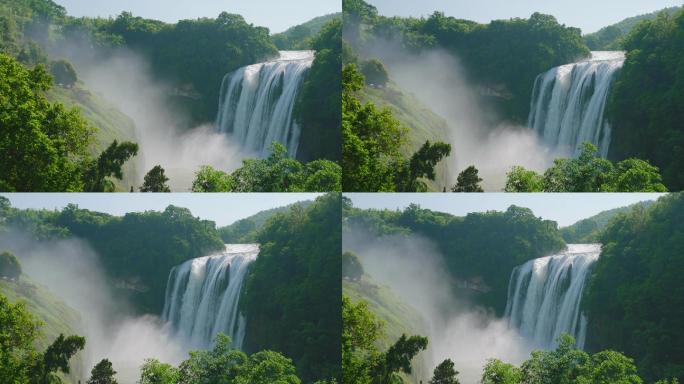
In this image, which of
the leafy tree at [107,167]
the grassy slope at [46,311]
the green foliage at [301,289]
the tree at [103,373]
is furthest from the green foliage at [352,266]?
the grassy slope at [46,311]

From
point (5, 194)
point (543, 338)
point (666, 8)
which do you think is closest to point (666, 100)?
point (666, 8)

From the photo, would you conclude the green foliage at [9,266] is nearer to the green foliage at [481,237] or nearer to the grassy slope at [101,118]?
the grassy slope at [101,118]

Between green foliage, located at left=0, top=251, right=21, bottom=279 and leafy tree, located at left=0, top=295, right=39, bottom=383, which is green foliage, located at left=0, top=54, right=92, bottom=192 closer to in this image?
green foliage, located at left=0, top=251, right=21, bottom=279

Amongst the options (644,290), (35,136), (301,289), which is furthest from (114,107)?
(644,290)

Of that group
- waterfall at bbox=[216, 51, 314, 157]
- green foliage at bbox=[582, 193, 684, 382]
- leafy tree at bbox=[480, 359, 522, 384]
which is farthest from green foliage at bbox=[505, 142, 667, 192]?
waterfall at bbox=[216, 51, 314, 157]

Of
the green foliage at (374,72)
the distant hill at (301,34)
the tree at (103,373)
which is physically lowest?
the tree at (103,373)

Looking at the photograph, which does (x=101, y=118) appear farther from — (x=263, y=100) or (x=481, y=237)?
(x=481, y=237)

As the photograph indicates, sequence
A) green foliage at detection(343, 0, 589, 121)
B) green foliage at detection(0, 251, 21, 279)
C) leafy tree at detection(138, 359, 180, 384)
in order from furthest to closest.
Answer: green foliage at detection(343, 0, 589, 121) < leafy tree at detection(138, 359, 180, 384) < green foliage at detection(0, 251, 21, 279)
